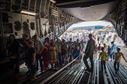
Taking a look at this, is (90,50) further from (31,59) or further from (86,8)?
(31,59)

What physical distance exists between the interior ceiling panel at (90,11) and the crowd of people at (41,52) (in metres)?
0.39

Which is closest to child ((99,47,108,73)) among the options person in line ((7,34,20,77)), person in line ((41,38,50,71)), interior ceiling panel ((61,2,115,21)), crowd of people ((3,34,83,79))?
crowd of people ((3,34,83,79))

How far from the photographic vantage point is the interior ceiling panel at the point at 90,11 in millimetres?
2637

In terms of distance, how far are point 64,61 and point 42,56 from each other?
426mm

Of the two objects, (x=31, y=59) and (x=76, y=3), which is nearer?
(x=31, y=59)

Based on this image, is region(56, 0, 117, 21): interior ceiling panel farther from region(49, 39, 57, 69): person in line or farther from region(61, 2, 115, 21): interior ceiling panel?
region(49, 39, 57, 69): person in line

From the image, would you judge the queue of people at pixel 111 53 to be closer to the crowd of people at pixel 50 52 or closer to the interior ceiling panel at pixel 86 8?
the crowd of people at pixel 50 52

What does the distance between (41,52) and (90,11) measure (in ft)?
3.09

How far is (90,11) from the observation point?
105 inches

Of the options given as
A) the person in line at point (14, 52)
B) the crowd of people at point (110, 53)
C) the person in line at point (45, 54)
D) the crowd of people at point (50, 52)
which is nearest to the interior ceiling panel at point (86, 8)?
the crowd of people at point (50, 52)

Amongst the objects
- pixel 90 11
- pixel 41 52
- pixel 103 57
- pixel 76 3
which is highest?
pixel 76 3

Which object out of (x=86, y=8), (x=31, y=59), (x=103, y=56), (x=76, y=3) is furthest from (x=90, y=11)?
(x=31, y=59)

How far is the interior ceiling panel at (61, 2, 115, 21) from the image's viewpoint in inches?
104

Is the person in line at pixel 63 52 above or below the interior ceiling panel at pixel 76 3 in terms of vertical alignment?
below
